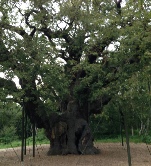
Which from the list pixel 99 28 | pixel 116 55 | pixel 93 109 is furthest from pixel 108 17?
pixel 93 109

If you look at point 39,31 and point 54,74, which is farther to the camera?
point 39,31

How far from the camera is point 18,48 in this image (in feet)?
33.1

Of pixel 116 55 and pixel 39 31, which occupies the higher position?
pixel 39 31

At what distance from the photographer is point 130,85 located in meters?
8.70

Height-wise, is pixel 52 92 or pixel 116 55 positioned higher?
pixel 116 55

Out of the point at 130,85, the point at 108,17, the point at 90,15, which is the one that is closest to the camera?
the point at 130,85

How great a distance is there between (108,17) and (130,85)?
3.42 meters

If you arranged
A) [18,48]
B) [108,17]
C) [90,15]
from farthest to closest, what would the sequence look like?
[90,15], [108,17], [18,48]

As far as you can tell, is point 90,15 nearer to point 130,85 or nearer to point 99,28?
point 99,28

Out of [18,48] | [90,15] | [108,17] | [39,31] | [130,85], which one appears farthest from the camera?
[39,31]

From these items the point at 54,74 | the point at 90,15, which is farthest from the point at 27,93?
the point at 90,15

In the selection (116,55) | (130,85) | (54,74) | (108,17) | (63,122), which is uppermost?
(108,17)

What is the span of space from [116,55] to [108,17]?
1.56 metres

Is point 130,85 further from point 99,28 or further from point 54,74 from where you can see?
point 99,28
